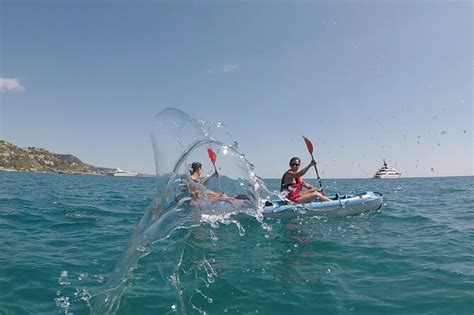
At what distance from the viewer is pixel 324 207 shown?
1243 cm

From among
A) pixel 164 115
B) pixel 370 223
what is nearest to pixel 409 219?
pixel 370 223

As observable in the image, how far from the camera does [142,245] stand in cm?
571

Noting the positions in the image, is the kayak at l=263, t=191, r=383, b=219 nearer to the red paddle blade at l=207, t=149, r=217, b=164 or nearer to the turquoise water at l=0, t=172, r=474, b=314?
the turquoise water at l=0, t=172, r=474, b=314

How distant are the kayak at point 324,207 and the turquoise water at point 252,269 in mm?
1106

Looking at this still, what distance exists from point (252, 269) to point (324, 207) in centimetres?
650

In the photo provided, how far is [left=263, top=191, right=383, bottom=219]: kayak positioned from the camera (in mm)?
12164

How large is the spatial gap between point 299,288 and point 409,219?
851cm

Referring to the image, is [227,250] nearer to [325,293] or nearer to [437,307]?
[325,293]

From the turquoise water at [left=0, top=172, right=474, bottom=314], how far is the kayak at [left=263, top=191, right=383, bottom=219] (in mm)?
1106

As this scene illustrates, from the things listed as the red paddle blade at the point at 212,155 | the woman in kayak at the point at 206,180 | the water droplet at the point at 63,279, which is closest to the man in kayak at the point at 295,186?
the woman in kayak at the point at 206,180

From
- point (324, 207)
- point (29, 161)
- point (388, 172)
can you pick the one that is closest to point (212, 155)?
point (324, 207)

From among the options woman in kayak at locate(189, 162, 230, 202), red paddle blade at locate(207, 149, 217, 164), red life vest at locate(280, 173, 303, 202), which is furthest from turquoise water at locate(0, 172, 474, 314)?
red life vest at locate(280, 173, 303, 202)

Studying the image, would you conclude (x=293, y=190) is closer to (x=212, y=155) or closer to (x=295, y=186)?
(x=295, y=186)

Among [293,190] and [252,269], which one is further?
[293,190]
